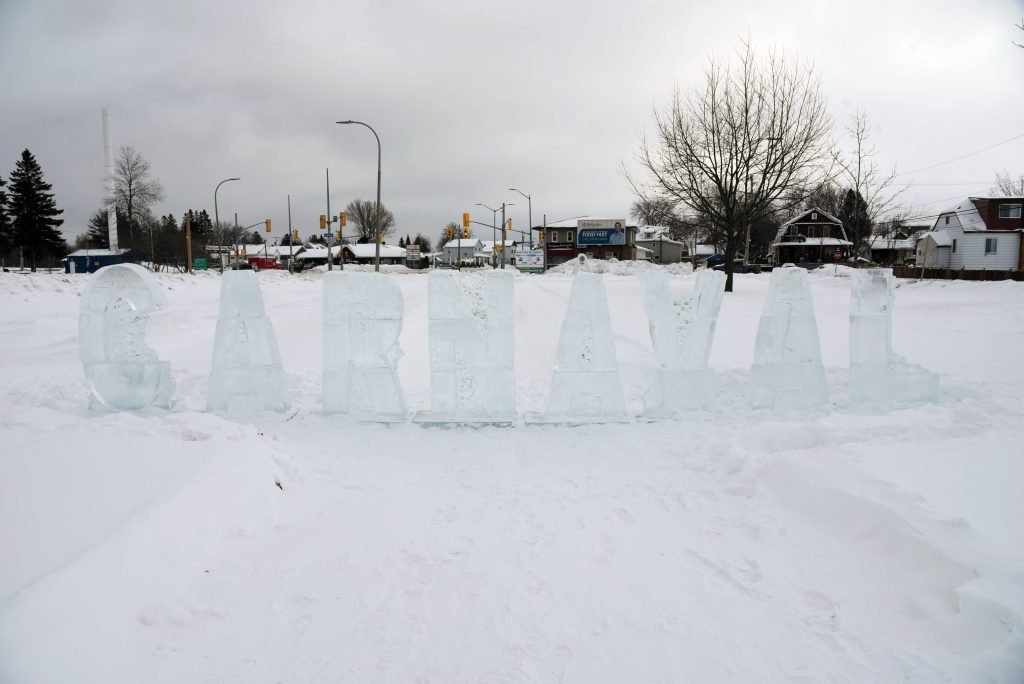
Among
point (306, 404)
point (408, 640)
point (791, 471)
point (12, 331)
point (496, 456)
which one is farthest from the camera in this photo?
point (12, 331)

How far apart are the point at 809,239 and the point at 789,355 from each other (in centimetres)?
6733

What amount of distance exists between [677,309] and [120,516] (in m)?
5.35

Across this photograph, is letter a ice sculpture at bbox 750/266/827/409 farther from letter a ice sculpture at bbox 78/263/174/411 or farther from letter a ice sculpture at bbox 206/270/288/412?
letter a ice sculpture at bbox 78/263/174/411

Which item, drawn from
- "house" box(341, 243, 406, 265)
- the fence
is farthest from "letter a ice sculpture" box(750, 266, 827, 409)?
"house" box(341, 243, 406, 265)

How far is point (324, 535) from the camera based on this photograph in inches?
153

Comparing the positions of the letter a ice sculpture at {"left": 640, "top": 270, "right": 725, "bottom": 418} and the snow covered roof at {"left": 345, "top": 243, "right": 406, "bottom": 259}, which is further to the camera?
the snow covered roof at {"left": 345, "top": 243, "right": 406, "bottom": 259}

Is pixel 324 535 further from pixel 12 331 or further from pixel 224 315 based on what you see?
pixel 12 331

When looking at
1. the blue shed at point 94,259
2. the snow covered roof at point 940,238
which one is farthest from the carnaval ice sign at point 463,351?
the blue shed at point 94,259

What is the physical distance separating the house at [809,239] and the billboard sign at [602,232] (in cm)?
1774

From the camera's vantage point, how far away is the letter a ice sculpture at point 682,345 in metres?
6.45

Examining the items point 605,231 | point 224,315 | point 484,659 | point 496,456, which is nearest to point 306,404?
point 224,315

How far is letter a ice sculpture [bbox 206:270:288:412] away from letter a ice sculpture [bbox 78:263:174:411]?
61 cm

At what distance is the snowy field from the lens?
264 cm

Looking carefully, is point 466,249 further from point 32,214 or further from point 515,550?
point 515,550
